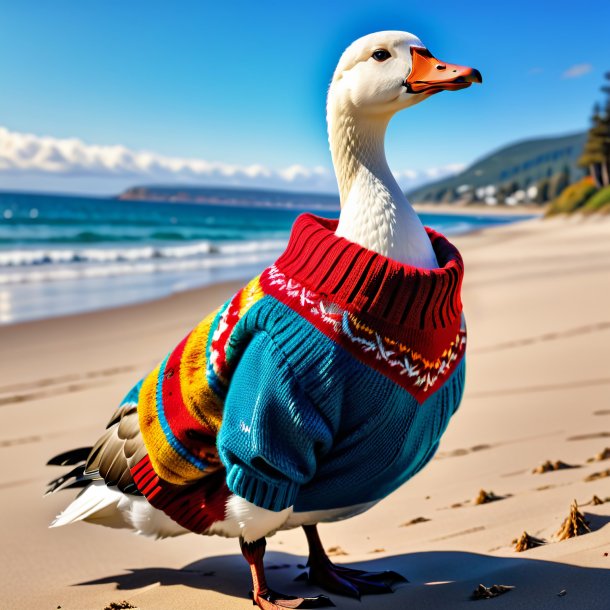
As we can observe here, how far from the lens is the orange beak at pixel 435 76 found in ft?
6.25

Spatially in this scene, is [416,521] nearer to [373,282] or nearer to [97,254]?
[373,282]

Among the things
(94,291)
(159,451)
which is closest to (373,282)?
(159,451)

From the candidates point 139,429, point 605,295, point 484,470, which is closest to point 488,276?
point 605,295

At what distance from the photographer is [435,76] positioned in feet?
6.31

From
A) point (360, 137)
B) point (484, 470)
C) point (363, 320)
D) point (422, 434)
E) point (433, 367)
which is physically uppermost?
point (360, 137)

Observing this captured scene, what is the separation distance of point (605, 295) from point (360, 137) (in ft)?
22.2

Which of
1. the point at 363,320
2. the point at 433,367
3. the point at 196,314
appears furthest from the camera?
the point at 196,314

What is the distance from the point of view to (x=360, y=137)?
6.64ft

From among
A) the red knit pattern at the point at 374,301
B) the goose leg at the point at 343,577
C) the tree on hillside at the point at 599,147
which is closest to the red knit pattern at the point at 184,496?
the goose leg at the point at 343,577

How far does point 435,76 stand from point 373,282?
0.60 meters

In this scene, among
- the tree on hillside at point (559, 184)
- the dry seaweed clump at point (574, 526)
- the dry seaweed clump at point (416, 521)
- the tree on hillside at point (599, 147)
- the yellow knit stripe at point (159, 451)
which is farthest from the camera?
the tree on hillside at point (559, 184)

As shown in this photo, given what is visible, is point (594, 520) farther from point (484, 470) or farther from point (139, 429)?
point (139, 429)

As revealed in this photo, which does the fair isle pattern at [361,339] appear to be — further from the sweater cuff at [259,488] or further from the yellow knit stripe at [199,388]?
the sweater cuff at [259,488]

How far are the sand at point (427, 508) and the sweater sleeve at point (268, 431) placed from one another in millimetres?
606
